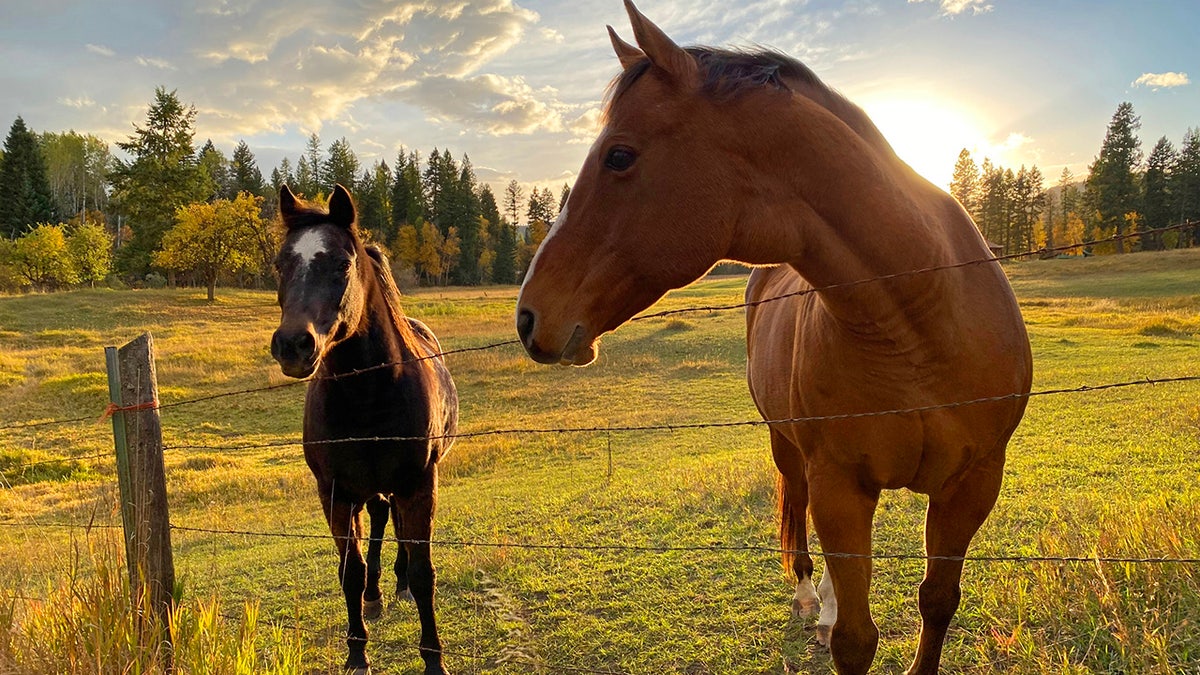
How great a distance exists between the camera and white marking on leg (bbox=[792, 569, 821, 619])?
3.86 meters

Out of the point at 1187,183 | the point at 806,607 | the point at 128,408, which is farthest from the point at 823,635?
the point at 1187,183

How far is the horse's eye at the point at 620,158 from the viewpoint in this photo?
6.28 ft

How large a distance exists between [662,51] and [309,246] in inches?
95.6

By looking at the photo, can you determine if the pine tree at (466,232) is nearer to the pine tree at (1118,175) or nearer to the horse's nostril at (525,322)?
the pine tree at (1118,175)

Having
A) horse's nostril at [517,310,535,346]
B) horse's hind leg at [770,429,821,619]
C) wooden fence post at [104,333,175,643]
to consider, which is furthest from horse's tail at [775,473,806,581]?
wooden fence post at [104,333,175,643]

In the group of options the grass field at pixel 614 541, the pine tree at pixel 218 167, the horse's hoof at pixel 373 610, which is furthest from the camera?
the pine tree at pixel 218 167

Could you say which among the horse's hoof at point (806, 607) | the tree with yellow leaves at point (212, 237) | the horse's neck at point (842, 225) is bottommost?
the horse's hoof at point (806, 607)

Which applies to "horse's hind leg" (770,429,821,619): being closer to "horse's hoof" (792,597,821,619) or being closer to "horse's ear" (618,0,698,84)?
"horse's hoof" (792,597,821,619)

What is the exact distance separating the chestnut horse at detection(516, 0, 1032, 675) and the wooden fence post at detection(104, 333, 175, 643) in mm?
1989

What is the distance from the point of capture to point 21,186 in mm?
46688

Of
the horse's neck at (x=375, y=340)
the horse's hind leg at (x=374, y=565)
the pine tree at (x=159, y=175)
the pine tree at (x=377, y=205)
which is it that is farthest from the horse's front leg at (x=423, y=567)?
the pine tree at (x=377, y=205)

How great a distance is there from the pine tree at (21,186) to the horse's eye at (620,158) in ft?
194

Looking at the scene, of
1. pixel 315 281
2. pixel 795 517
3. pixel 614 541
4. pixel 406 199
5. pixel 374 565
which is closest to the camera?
pixel 315 281

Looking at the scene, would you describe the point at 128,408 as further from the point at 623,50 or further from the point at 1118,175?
the point at 1118,175
